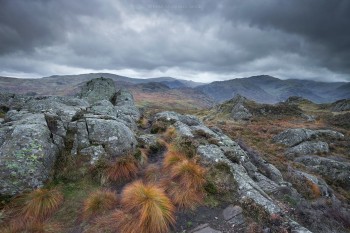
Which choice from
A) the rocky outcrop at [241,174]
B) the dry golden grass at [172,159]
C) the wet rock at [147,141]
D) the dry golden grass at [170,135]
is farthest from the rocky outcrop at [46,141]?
the rocky outcrop at [241,174]

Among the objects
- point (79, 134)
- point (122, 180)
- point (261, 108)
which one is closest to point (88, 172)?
point (122, 180)

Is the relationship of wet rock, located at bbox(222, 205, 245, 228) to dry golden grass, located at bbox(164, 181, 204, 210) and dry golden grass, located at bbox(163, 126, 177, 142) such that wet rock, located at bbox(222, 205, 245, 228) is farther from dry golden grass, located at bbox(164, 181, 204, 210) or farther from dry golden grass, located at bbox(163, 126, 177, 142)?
dry golden grass, located at bbox(163, 126, 177, 142)

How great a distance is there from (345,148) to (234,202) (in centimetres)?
2682

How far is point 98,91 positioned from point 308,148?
27.5m

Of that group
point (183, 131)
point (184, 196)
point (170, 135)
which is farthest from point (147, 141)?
point (184, 196)

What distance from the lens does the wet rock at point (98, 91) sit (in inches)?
1134

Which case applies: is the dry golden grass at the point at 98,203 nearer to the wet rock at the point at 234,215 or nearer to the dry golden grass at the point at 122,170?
the dry golden grass at the point at 122,170

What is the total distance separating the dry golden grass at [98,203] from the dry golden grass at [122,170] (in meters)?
1.51

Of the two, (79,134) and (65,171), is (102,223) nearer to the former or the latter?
(65,171)

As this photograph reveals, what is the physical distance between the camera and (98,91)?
29688 millimetres

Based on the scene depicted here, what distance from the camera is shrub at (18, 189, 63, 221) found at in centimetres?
760

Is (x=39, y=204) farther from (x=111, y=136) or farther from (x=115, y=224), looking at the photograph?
(x=111, y=136)

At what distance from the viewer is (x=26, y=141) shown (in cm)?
929

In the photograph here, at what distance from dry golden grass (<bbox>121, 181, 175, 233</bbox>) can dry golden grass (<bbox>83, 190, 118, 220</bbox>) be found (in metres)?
0.47
